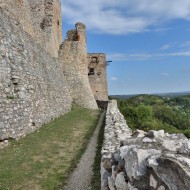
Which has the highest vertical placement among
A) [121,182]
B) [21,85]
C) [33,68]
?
[33,68]

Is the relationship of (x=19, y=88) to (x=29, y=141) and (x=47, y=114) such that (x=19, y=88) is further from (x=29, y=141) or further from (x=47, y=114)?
(x=47, y=114)

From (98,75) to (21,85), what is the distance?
2961 centimetres

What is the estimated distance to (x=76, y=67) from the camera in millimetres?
29328

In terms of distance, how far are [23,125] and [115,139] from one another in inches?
208

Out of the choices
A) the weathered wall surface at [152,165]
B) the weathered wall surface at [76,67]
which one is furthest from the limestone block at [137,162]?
the weathered wall surface at [76,67]

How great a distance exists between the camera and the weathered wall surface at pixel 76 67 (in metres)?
28.8

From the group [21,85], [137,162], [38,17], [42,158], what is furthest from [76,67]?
[137,162]

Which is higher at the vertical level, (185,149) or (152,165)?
(185,149)

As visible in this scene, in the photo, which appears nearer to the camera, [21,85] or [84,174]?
[84,174]

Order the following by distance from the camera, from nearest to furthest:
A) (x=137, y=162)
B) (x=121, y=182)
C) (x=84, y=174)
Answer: (x=137, y=162), (x=121, y=182), (x=84, y=174)

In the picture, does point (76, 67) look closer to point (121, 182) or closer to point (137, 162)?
point (121, 182)

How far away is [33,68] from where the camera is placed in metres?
16.0

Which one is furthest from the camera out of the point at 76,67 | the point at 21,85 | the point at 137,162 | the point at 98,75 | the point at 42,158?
the point at 98,75

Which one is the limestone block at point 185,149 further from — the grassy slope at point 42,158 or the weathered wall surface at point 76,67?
the weathered wall surface at point 76,67
